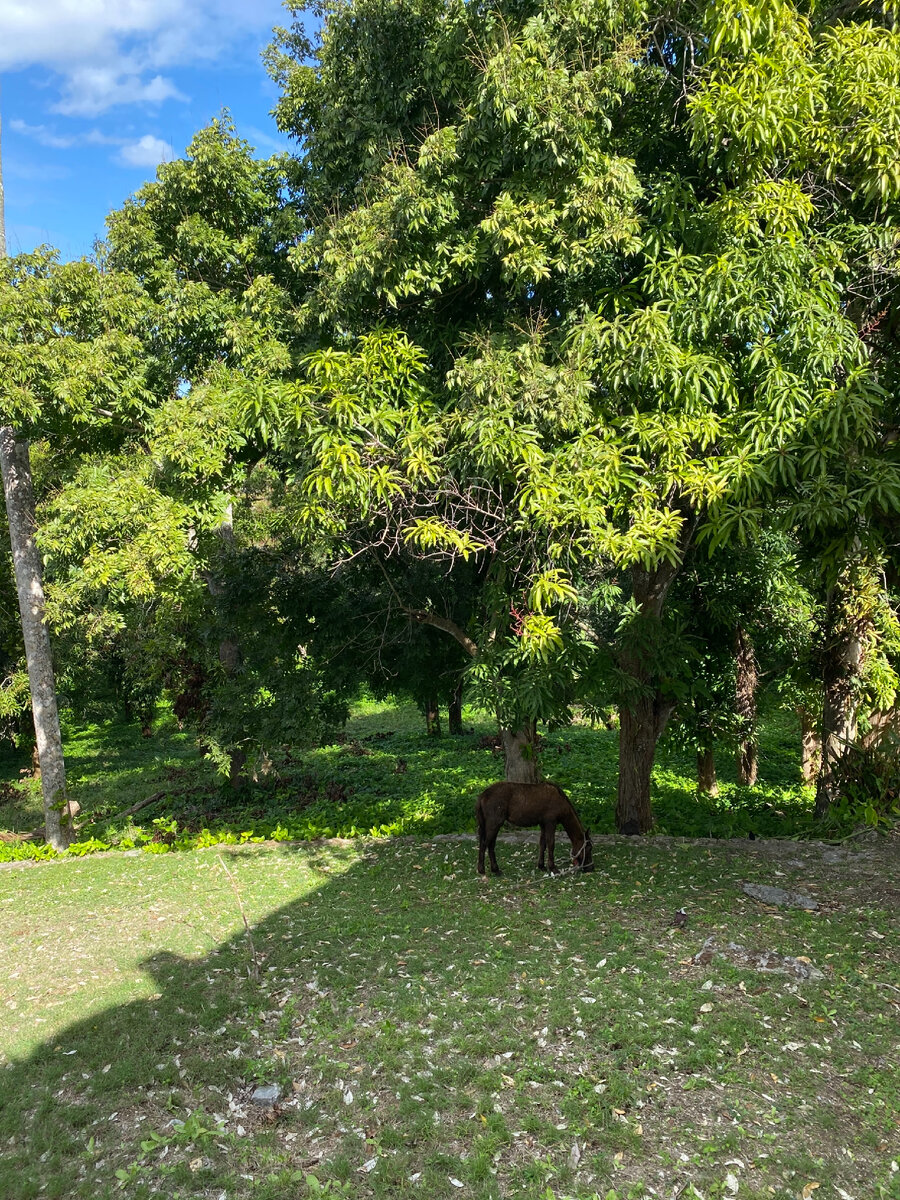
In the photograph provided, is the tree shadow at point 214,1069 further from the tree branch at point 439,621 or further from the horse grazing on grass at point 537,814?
the tree branch at point 439,621

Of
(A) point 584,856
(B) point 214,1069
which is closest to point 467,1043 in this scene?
(B) point 214,1069

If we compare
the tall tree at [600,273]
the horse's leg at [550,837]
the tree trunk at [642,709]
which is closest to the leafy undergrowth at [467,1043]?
the horse's leg at [550,837]

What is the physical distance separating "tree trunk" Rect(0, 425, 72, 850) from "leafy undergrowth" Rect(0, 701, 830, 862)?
2.25 feet

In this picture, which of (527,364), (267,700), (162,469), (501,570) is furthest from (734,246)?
(267,700)

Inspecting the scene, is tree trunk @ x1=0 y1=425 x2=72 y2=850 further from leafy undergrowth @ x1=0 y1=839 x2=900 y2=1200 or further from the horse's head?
the horse's head

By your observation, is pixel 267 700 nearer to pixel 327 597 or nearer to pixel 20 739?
pixel 327 597

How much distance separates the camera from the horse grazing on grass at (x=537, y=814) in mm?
8180

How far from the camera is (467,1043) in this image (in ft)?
17.2

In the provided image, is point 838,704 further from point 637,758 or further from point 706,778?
point 706,778

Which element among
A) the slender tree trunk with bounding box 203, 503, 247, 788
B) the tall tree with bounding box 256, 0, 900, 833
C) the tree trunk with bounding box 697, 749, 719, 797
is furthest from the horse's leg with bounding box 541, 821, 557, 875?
the tree trunk with bounding box 697, 749, 719, 797

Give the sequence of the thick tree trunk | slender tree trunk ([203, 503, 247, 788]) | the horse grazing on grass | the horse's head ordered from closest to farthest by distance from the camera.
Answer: the horse grazing on grass
the horse's head
the thick tree trunk
slender tree trunk ([203, 503, 247, 788])

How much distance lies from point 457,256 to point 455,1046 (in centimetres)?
656

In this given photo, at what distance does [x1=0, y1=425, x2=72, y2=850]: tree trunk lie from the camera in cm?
1221

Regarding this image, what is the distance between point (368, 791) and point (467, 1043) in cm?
1207
